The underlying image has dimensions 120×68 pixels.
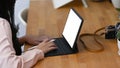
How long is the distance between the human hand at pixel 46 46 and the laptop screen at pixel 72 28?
0.30 ft

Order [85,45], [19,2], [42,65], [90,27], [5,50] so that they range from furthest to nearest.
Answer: [19,2] < [90,27] < [85,45] < [42,65] < [5,50]

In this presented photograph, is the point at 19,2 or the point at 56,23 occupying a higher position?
the point at 56,23

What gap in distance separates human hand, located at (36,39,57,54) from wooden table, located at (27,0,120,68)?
6 cm

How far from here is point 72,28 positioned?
Answer: 1315mm

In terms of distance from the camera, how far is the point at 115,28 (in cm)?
143

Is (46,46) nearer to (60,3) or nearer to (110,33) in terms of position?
(110,33)

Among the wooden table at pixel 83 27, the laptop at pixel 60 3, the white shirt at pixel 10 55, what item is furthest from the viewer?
the laptop at pixel 60 3

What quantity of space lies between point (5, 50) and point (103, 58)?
0.49m

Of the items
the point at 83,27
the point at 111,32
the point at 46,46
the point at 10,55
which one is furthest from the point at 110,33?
the point at 10,55

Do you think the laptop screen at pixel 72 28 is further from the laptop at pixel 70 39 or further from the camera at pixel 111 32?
the camera at pixel 111 32

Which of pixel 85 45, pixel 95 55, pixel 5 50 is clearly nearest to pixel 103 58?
pixel 95 55

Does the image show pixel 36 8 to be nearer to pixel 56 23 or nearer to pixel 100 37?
pixel 56 23

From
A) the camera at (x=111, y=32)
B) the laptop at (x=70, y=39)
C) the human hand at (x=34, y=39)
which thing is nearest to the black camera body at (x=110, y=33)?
the camera at (x=111, y=32)

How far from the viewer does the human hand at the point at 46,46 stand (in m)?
1.31
